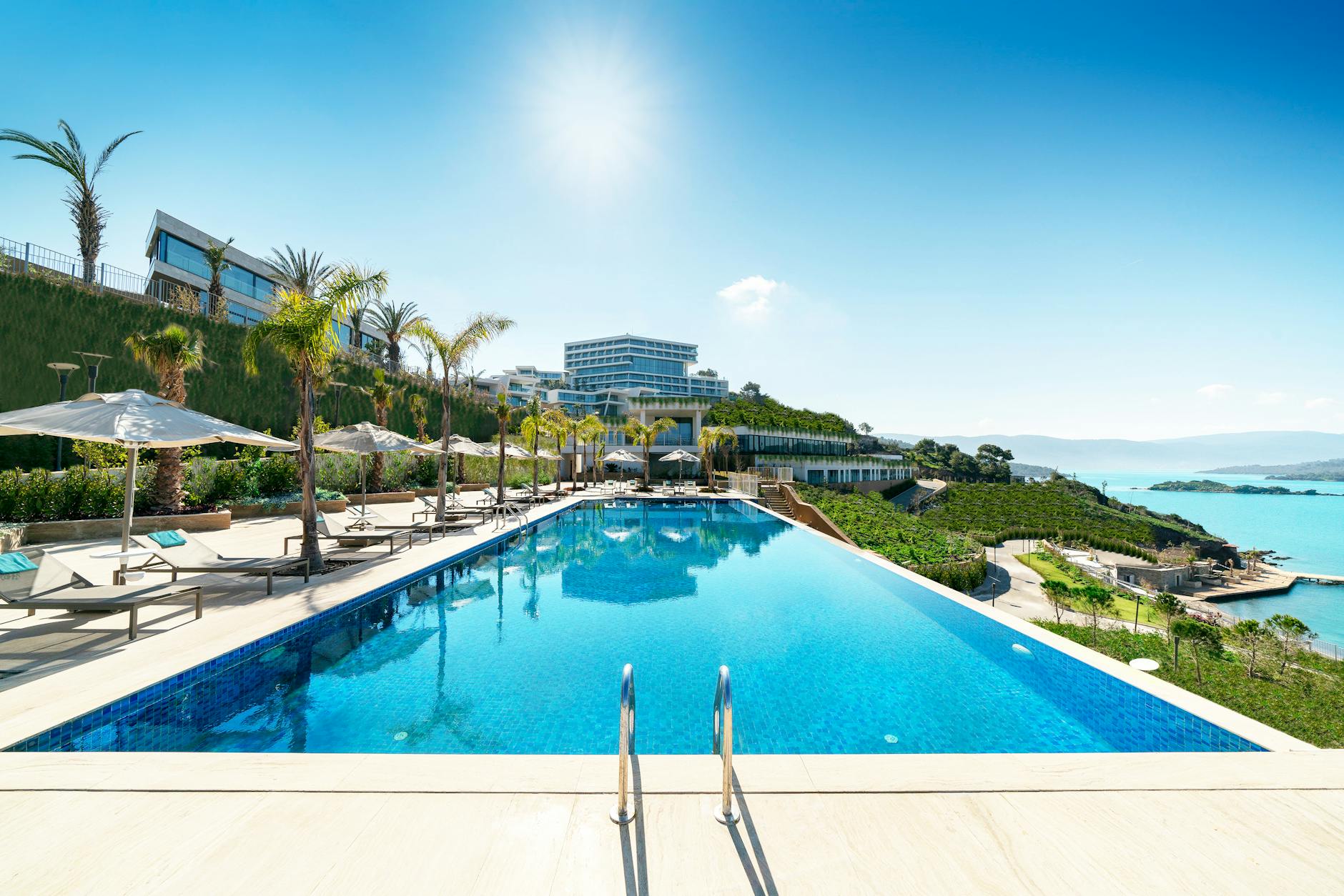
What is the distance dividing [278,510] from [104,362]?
32.1ft

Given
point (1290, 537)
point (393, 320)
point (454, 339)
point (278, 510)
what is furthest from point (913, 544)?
point (1290, 537)

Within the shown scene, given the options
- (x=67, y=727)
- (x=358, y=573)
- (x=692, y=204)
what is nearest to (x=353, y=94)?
(x=692, y=204)

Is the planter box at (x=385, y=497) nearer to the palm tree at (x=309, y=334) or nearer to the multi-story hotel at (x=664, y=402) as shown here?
the multi-story hotel at (x=664, y=402)

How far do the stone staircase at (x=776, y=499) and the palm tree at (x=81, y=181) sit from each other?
29143 mm

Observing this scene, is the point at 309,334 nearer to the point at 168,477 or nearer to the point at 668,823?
the point at 168,477

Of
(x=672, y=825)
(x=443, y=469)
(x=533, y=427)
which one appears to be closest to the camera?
(x=672, y=825)

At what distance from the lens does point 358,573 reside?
30.0ft

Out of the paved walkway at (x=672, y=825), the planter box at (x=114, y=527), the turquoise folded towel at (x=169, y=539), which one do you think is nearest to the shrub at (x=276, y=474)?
the planter box at (x=114, y=527)

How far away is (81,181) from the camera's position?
1920 centimetres

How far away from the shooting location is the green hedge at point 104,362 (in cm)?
1650

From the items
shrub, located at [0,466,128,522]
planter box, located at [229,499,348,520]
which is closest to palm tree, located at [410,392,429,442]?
planter box, located at [229,499,348,520]

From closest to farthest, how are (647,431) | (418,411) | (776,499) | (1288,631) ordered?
(1288,631), (776,499), (418,411), (647,431)

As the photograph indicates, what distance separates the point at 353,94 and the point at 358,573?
13709 mm

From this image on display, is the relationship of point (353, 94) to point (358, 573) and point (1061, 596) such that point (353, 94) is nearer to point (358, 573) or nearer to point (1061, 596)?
point (358, 573)
